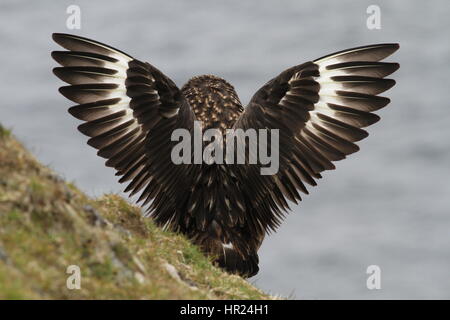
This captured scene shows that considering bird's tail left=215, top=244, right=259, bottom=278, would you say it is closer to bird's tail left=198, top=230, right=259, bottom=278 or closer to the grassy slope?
bird's tail left=198, top=230, right=259, bottom=278

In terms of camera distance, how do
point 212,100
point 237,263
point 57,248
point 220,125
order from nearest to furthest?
1. point 57,248
2. point 237,263
3. point 220,125
4. point 212,100

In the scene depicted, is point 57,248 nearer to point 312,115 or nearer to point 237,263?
point 237,263

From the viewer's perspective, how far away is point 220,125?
510 inches

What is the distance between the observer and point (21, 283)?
23.8 ft

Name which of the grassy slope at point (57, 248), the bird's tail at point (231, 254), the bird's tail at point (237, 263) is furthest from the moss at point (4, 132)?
the bird's tail at point (237, 263)

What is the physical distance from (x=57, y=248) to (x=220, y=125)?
521 cm

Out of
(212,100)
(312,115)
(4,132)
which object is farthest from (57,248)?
(312,115)

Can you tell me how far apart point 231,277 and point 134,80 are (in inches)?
142

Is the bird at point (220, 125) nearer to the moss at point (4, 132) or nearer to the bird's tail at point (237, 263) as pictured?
the bird's tail at point (237, 263)

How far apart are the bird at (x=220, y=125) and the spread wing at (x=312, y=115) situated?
0.06 ft

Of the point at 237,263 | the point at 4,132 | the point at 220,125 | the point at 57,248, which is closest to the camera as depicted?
the point at 57,248

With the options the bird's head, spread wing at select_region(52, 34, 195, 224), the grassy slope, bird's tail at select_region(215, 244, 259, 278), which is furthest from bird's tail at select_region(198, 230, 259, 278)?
the grassy slope
